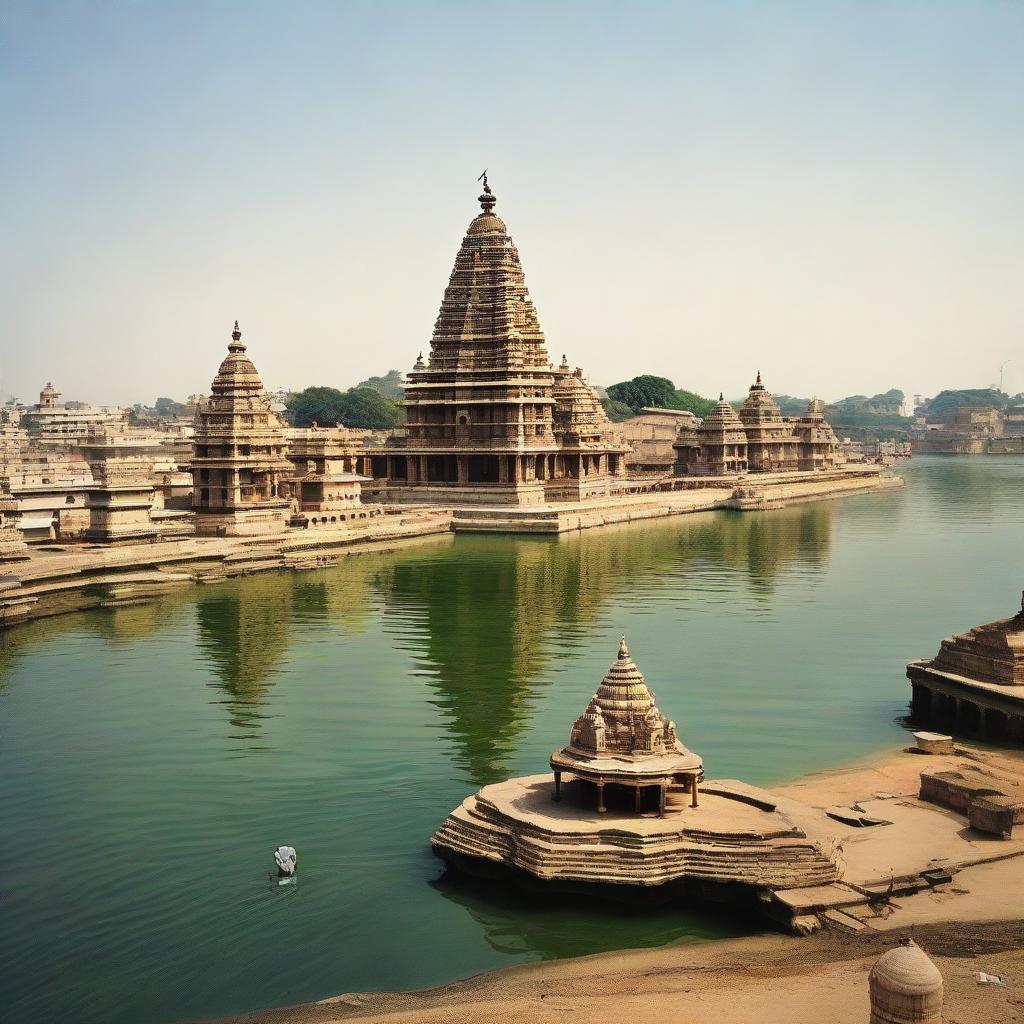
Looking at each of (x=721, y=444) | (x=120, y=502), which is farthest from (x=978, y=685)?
(x=721, y=444)

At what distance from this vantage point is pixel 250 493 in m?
55.6

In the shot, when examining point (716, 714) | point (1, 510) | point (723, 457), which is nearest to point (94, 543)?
point (1, 510)

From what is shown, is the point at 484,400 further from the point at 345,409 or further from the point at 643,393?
the point at 643,393

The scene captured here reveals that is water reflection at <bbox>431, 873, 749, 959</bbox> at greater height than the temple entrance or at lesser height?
lesser

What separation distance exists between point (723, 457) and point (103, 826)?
76.2m

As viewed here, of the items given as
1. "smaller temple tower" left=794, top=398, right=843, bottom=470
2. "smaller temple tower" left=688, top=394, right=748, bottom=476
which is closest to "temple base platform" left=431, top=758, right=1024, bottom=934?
"smaller temple tower" left=688, top=394, right=748, bottom=476

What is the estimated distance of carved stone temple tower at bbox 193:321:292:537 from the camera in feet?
178

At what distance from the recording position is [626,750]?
56.6 ft

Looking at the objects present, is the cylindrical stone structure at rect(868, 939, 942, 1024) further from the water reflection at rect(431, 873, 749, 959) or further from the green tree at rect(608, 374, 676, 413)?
the green tree at rect(608, 374, 676, 413)

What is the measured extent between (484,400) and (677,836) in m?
52.7

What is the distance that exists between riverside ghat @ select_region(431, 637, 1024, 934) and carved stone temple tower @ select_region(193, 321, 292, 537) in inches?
1469

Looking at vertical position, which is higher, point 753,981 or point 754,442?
point 754,442

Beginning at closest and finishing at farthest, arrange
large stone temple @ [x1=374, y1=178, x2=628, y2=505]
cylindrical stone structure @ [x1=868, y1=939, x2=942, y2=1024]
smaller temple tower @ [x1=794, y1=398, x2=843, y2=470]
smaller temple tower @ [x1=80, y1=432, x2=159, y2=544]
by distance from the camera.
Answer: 1. cylindrical stone structure @ [x1=868, y1=939, x2=942, y2=1024]
2. smaller temple tower @ [x1=80, y1=432, x2=159, y2=544]
3. large stone temple @ [x1=374, y1=178, x2=628, y2=505]
4. smaller temple tower @ [x1=794, y1=398, x2=843, y2=470]

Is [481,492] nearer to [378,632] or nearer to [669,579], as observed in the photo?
[669,579]
